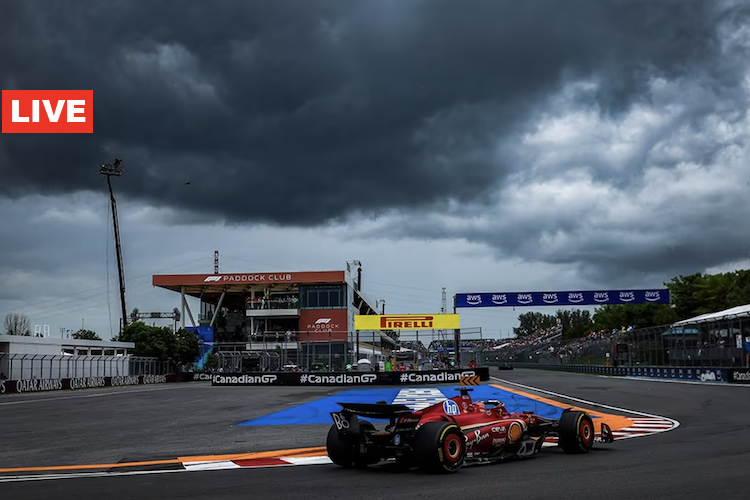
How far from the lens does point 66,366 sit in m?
51.6

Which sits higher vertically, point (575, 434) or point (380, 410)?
point (380, 410)

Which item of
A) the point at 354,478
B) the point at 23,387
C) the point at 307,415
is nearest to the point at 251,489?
the point at 354,478

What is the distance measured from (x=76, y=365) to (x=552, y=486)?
169 ft

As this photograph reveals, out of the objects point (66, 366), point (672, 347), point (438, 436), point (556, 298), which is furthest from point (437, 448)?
point (556, 298)

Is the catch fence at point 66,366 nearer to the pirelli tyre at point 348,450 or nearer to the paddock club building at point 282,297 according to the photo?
the paddock club building at point 282,297

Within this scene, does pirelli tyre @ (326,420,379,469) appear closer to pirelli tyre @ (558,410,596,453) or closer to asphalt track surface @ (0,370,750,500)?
asphalt track surface @ (0,370,750,500)

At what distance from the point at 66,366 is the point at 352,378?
2266 cm

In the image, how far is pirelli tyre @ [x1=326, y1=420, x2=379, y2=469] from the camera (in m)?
9.96

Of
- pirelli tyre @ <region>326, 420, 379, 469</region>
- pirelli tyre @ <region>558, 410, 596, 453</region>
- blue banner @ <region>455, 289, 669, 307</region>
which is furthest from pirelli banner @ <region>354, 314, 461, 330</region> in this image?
pirelli tyre @ <region>326, 420, 379, 469</region>

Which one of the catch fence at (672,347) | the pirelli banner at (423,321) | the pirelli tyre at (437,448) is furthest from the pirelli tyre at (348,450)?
the pirelli banner at (423,321)

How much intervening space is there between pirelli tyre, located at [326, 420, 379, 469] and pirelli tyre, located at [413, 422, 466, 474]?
33.0 inches

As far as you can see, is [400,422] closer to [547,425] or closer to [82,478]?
[547,425]

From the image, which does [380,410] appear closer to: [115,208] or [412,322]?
[412,322]

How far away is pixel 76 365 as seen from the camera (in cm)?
5312
